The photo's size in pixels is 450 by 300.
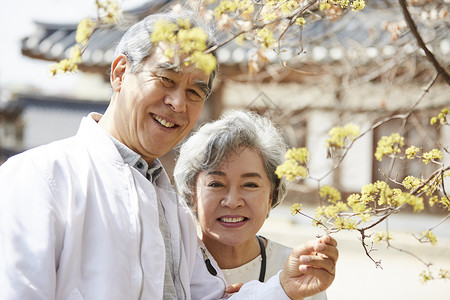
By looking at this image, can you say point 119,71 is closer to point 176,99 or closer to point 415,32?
point 176,99

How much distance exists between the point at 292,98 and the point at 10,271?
7.73 metres

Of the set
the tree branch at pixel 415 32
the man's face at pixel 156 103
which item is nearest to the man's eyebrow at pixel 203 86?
the man's face at pixel 156 103

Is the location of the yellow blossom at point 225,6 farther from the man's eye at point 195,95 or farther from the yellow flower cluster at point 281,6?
the man's eye at point 195,95

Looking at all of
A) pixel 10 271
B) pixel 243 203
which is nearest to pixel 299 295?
pixel 243 203

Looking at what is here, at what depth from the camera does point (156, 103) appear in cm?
161

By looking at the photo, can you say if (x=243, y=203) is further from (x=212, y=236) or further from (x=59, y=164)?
(x=59, y=164)

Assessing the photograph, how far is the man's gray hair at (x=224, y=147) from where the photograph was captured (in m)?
2.11

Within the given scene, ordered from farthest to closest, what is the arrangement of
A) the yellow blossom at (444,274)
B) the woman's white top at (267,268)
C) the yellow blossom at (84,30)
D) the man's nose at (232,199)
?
the woman's white top at (267,268)
the man's nose at (232,199)
the yellow blossom at (84,30)
the yellow blossom at (444,274)

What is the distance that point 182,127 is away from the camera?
168 centimetres

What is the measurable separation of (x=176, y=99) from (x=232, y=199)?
0.58 meters

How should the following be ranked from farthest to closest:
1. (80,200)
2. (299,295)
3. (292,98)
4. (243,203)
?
1. (292,98)
2. (243,203)
3. (299,295)
4. (80,200)

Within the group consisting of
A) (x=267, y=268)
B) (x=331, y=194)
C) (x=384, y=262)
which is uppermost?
(x=331, y=194)

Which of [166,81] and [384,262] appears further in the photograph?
[384,262]

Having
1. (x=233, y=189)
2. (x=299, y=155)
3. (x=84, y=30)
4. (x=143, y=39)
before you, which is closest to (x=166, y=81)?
(x=143, y=39)
